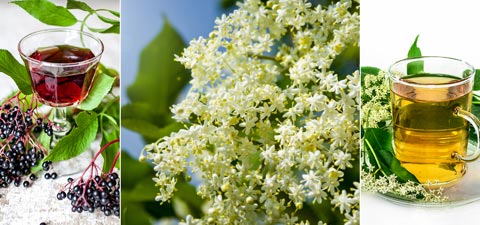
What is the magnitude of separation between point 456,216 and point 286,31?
511mm

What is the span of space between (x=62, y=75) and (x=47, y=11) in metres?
0.19

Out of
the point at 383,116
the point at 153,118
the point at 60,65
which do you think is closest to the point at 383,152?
the point at 383,116

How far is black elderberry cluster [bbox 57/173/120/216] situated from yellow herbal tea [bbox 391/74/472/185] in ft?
2.09

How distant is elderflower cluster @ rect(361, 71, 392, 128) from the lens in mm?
1392

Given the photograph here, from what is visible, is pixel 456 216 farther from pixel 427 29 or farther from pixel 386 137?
pixel 427 29

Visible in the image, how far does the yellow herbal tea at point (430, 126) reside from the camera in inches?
52.4

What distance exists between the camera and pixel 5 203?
1606mm

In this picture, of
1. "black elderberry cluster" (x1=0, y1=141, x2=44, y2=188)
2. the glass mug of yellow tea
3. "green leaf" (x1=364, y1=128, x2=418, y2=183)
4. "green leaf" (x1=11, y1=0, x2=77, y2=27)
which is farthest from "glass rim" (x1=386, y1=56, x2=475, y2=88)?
"black elderberry cluster" (x1=0, y1=141, x2=44, y2=188)

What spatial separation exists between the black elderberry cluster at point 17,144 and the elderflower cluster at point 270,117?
0.41m

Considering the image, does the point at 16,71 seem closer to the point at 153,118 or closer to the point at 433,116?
the point at 153,118

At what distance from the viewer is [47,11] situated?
1.65m

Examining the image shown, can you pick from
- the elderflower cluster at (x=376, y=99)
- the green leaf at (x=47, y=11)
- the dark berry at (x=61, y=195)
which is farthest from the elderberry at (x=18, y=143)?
the elderflower cluster at (x=376, y=99)

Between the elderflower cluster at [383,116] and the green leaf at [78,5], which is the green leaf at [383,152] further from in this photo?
the green leaf at [78,5]

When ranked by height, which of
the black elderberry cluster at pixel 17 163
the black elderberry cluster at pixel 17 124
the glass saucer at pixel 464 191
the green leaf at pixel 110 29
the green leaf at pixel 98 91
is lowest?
the black elderberry cluster at pixel 17 163
